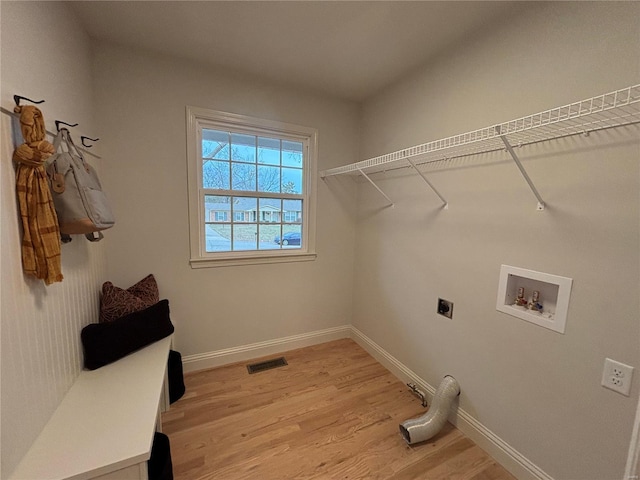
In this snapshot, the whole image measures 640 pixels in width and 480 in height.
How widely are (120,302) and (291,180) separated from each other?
65.0 inches

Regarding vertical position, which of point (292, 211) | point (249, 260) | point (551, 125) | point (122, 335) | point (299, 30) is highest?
point (299, 30)

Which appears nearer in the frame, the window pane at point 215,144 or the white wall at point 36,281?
the white wall at point 36,281

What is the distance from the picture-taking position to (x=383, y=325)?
2.47m

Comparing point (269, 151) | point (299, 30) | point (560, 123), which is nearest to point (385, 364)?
point (560, 123)

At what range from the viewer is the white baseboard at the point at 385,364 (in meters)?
1.45

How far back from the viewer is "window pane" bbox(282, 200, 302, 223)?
255 cm

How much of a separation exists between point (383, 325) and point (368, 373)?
1.44 ft

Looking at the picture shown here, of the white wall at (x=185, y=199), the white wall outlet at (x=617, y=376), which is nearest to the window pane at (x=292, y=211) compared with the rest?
the white wall at (x=185, y=199)

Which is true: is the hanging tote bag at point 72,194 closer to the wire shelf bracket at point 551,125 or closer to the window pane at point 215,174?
the window pane at point 215,174

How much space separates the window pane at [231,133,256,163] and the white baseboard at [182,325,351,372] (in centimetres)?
174

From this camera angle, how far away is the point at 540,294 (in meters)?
1.40

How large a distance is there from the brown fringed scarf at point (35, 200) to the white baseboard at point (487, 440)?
2.33 meters

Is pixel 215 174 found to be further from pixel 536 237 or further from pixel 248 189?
pixel 536 237

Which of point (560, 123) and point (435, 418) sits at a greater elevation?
point (560, 123)
